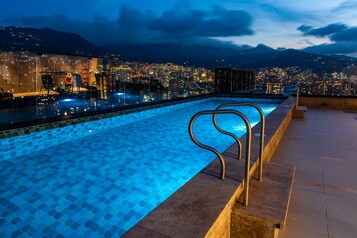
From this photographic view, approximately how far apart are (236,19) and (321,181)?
34243 mm

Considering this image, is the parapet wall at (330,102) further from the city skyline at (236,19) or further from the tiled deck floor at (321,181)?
the city skyline at (236,19)

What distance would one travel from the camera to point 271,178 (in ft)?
6.88

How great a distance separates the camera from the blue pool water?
226 centimetres

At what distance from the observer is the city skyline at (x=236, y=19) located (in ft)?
59.3

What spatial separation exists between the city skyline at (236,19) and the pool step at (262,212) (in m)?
15.6

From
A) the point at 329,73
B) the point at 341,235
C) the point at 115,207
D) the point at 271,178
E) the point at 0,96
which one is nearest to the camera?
the point at 341,235

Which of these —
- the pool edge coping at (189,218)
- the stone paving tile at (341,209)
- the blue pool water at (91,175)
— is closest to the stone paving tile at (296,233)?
the stone paving tile at (341,209)

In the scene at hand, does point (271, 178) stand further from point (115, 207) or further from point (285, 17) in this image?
point (285, 17)

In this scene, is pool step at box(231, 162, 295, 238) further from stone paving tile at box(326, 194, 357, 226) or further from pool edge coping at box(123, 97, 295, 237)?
stone paving tile at box(326, 194, 357, 226)

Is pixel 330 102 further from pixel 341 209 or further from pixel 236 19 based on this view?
pixel 236 19

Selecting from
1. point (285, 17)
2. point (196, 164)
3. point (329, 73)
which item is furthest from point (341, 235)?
point (285, 17)

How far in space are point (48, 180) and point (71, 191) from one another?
521 millimetres

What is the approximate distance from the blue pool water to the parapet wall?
181 inches

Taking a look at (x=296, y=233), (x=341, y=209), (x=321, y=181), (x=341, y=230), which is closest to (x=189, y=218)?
(x=296, y=233)
